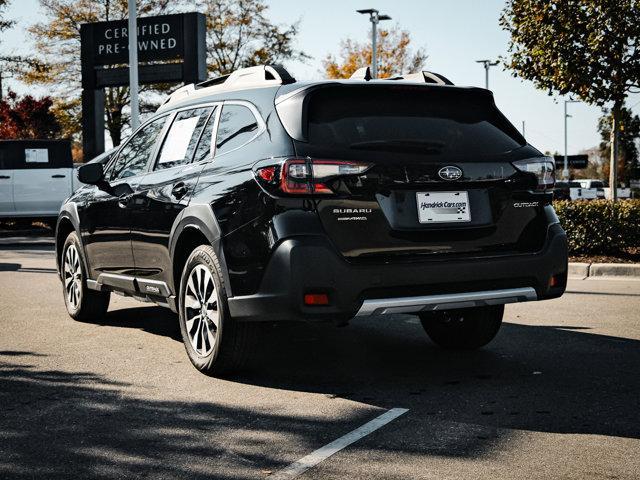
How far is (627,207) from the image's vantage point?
1342 cm

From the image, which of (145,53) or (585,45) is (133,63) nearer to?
(145,53)

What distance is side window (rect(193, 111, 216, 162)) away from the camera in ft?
20.4

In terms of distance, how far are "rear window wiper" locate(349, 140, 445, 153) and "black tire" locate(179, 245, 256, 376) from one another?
3.72ft

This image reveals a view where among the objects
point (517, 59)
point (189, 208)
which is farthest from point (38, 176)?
point (189, 208)

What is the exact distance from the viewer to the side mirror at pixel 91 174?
739 cm

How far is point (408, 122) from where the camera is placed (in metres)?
5.59

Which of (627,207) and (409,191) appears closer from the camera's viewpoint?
(409,191)

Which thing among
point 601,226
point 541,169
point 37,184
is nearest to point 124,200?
point 541,169

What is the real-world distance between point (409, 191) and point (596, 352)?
2223 mm

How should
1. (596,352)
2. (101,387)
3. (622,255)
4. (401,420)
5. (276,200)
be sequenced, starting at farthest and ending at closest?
(622,255) < (596,352) < (101,387) < (276,200) < (401,420)

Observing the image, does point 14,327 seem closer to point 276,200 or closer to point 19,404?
point 19,404

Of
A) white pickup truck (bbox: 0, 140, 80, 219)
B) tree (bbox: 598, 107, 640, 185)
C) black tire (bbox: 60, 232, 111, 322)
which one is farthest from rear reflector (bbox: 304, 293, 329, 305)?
tree (bbox: 598, 107, 640, 185)

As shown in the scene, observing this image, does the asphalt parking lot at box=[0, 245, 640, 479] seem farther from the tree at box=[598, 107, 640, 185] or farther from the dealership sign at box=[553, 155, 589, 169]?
the tree at box=[598, 107, 640, 185]

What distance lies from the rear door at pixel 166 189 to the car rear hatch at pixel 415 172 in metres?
0.94
